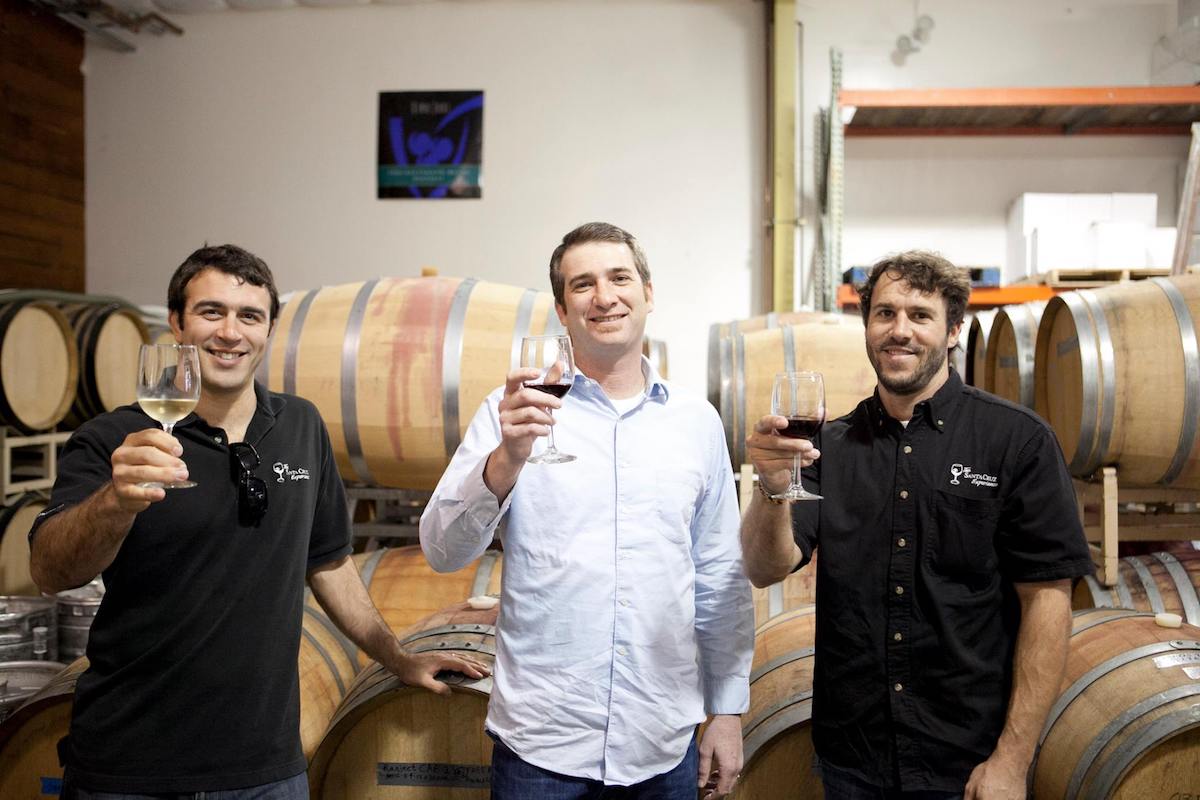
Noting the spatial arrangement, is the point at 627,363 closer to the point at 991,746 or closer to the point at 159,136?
the point at 991,746

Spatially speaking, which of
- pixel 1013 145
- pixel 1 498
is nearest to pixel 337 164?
pixel 1 498

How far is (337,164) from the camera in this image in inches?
285

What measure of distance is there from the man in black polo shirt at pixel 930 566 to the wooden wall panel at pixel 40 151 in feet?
22.4

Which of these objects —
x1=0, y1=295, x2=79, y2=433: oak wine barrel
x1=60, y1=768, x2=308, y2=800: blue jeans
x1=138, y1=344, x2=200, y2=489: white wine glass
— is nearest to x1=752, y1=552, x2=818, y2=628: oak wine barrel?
x1=60, y1=768, x2=308, y2=800: blue jeans

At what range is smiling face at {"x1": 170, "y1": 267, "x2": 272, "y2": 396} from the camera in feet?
5.54

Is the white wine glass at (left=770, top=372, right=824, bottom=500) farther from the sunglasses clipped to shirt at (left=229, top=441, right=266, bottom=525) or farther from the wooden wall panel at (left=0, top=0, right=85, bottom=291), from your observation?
the wooden wall panel at (left=0, top=0, right=85, bottom=291)

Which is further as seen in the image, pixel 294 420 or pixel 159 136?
pixel 159 136

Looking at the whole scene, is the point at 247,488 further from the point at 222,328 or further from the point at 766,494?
the point at 766,494

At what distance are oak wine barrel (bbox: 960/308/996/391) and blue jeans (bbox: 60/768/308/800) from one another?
10.6 feet

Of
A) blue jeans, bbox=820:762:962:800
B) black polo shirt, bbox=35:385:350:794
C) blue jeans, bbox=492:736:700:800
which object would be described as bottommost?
blue jeans, bbox=820:762:962:800

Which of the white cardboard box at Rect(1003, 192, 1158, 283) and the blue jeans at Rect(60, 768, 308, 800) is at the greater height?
the white cardboard box at Rect(1003, 192, 1158, 283)

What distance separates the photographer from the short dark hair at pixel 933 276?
5.69 feet

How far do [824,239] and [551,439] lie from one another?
5444mm

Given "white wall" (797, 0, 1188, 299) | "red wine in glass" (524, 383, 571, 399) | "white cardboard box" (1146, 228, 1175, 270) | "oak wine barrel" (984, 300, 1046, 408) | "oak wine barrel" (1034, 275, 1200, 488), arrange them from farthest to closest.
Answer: "white wall" (797, 0, 1188, 299) → "white cardboard box" (1146, 228, 1175, 270) → "oak wine barrel" (984, 300, 1046, 408) → "oak wine barrel" (1034, 275, 1200, 488) → "red wine in glass" (524, 383, 571, 399)
